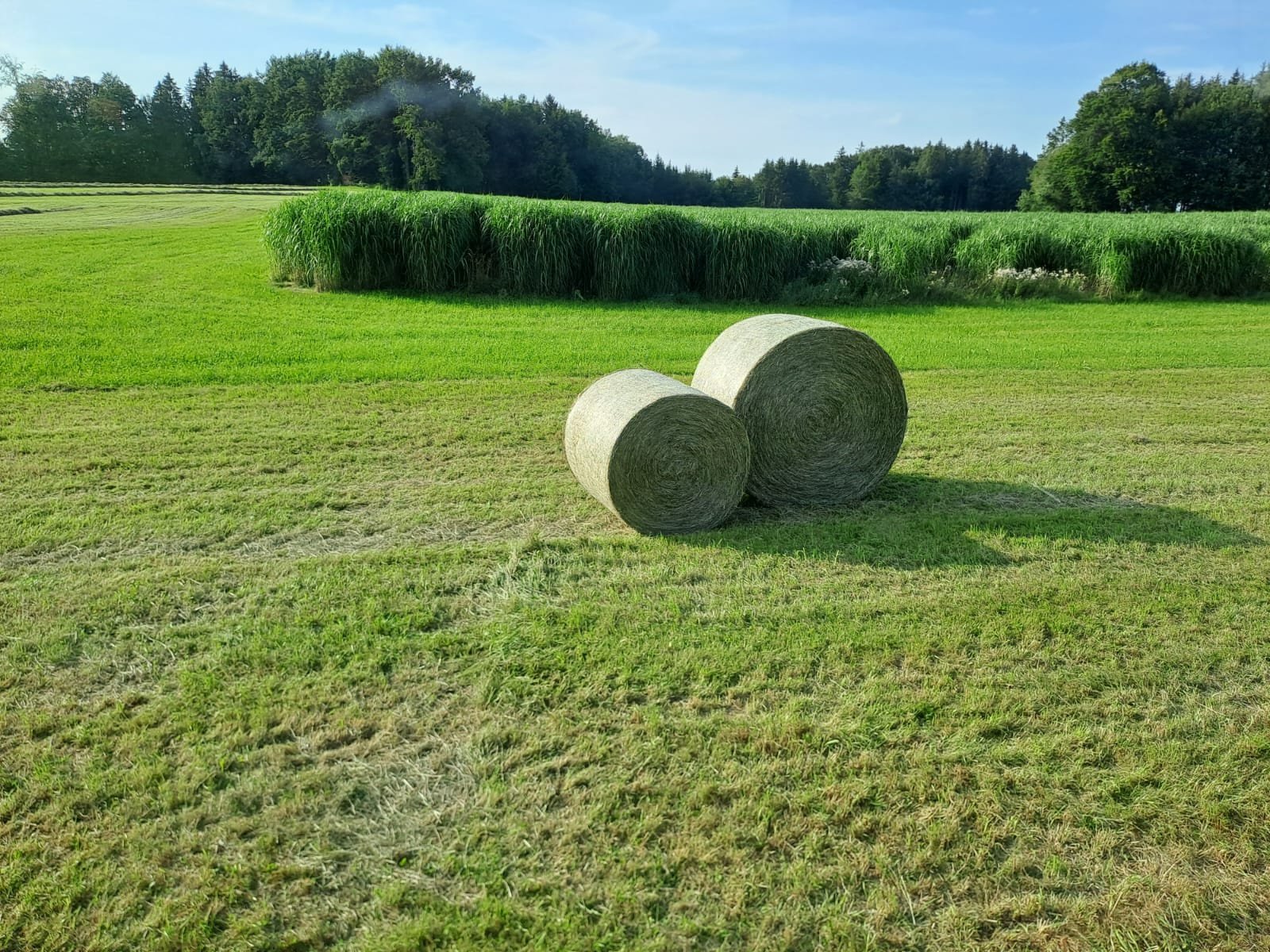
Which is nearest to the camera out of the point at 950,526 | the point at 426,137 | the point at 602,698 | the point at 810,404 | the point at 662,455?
the point at 602,698

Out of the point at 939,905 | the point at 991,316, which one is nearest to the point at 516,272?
the point at 991,316

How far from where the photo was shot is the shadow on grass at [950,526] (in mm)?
5553

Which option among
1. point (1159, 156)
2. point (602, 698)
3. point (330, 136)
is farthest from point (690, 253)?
point (1159, 156)

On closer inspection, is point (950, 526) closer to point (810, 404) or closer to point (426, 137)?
point (810, 404)

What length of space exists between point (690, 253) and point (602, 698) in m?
14.0

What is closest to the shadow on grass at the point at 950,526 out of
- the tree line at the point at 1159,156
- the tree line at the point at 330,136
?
the tree line at the point at 330,136

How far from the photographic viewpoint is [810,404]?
6418mm

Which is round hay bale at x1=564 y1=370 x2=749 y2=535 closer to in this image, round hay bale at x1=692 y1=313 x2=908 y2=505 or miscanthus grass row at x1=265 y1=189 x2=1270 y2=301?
round hay bale at x1=692 y1=313 x2=908 y2=505

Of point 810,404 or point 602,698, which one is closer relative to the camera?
point 602,698

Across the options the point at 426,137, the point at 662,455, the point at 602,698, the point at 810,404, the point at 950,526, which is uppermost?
the point at 426,137

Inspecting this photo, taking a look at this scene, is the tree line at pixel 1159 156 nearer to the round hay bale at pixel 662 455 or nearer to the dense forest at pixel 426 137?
the dense forest at pixel 426 137

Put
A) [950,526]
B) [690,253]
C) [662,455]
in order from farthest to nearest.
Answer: [690,253], [950,526], [662,455]

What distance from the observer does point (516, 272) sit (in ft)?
53.3

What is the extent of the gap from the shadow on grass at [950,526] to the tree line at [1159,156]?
2307 inches
